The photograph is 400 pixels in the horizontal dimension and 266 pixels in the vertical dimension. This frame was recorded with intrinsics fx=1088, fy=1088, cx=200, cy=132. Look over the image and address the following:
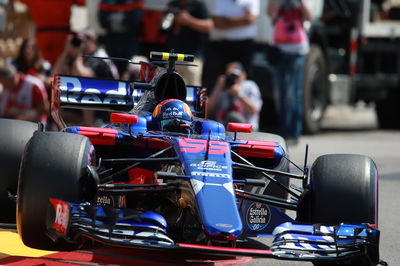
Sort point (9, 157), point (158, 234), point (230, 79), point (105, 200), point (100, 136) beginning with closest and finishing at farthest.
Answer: point (158, 234)
point (100, 136)
point (105, 200)
point (9, 157)
point (230, 79)

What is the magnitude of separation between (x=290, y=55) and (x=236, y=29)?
799 millimetres

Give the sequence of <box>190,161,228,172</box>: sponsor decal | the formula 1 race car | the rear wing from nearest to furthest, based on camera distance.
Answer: the formula 1 race car → <box>190,161,228,172</box>: sponsor decal → the rear wing

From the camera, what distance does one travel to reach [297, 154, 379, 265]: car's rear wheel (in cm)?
650

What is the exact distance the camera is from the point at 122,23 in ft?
45.7

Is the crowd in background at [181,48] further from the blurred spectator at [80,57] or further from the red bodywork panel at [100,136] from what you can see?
the red bodywork panel at [100,136]

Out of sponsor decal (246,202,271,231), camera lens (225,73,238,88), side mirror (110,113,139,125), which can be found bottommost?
sponsor decal (246,202,271,231)

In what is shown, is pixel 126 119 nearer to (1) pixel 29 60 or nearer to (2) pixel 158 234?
(2) pixel 158 234

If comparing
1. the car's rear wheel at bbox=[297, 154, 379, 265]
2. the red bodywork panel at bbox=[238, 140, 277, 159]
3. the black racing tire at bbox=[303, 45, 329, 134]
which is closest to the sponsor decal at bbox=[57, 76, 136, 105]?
the red bodywork panel at bbox=[238, 140, 277, 159]

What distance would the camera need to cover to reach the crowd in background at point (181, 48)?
44.1 feet

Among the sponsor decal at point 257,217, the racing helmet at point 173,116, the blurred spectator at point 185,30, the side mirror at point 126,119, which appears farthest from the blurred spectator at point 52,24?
the sponsor decal at point 257,217

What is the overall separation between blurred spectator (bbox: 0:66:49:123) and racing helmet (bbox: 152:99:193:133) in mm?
6263

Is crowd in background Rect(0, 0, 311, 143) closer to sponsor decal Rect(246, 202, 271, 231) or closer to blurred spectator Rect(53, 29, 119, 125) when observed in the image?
blurred spectator Rect(53, 29, 119, 125)

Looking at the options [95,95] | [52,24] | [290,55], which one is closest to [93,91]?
[95,95]

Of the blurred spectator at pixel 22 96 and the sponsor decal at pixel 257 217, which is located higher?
the blurred spectator at pixel 22 96
